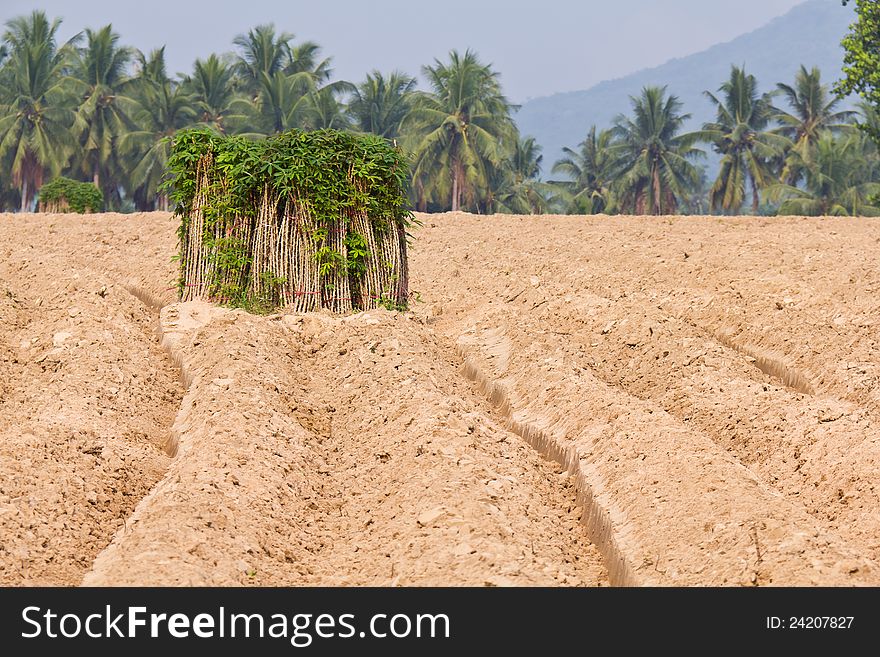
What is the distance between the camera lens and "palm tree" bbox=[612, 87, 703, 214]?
155 ft

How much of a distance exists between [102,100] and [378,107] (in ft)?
35.7

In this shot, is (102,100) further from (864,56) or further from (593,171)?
(864,56)

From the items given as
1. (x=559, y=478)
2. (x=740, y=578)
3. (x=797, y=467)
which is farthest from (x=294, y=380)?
(x=740, y=578)

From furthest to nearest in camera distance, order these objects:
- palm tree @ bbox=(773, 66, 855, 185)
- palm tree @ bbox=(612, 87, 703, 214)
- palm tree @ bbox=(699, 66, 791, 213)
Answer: palm tree @ bbox=(612, 87, 703, 214)
palm tree @ bbox=(773, 66, 855, 185)
palm tree @ bbox=(699, 66, 791, 213)

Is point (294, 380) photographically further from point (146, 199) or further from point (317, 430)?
point (146, 199)

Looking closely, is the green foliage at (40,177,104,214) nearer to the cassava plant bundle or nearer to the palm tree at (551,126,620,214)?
the cassava plant bundle

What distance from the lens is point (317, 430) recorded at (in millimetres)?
8805

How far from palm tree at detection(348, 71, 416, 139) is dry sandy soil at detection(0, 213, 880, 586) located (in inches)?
1227

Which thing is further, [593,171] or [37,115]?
[593,171]

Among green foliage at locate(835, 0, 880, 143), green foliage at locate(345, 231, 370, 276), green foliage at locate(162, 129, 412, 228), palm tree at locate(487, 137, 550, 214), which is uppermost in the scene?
green foliage at locate(835, 0, 880, 143)

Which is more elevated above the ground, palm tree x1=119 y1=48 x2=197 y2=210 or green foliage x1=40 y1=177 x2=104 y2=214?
palm tree x1=119 y1=48 x2=197 y2=210

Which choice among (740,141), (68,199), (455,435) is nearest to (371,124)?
(740,141)

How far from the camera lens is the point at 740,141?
45.8 meters

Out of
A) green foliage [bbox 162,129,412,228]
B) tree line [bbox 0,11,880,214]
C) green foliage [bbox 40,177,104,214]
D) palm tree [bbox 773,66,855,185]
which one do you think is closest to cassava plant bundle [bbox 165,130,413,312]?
green foliage [bbox 162,129,412,228]
